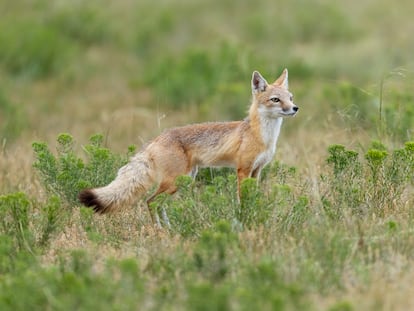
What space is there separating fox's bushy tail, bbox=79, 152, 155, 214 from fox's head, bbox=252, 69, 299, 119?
1.28 m

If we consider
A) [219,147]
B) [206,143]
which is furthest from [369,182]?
[206,143]

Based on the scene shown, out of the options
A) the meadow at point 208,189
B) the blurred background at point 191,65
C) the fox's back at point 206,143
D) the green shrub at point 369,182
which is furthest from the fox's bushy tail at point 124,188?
the blurred background at point 191,65

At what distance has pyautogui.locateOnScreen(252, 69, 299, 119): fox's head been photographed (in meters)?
8.12

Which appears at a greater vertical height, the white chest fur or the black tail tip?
the white chest fur

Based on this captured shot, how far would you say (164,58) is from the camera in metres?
17.6

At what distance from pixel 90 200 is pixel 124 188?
0.49 metres

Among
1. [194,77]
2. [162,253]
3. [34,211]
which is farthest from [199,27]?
[162,253]

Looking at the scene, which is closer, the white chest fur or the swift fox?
the swift fox

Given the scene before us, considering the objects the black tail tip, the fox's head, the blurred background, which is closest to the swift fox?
the fox's head

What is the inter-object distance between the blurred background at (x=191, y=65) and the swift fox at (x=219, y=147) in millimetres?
1591

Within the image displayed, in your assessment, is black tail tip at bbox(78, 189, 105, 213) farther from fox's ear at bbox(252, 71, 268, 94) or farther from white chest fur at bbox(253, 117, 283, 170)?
fox's ear at bbox(252, 71, 268, 94)

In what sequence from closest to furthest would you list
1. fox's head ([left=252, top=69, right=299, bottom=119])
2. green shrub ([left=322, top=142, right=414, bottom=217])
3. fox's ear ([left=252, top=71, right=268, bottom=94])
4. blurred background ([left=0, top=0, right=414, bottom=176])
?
green shrub ([left=322, top=142, right=414, bottom=217]) → fox's head ([left=252, top=69, right=299, bottom=119]) → fox's ear ([left=252, top=71, right=268, bottom=94]) → blurred background ([left=0, top=0, right=414, bottom=176])

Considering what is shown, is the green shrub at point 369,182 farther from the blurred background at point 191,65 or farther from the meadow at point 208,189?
the blurred background at point 191,65

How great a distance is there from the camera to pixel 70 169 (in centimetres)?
804
